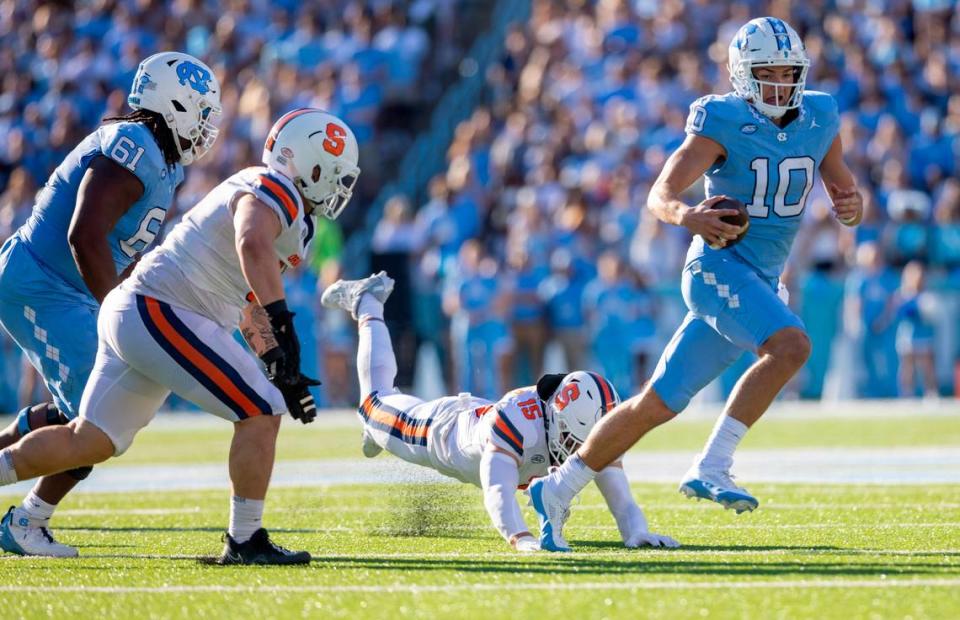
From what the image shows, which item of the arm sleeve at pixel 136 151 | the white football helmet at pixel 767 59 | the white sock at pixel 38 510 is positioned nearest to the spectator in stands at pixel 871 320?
the white football helmet at pixel 767 59

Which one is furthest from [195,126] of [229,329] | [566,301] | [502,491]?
[566,301]

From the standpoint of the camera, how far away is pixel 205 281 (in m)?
5.12

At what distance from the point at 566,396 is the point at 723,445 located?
0.63 metres

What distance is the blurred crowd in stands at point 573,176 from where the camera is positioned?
590 inches

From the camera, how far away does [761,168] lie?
5695 mm

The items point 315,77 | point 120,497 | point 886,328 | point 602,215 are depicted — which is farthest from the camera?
point 315,77

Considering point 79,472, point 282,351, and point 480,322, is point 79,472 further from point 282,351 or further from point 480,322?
point 480,322

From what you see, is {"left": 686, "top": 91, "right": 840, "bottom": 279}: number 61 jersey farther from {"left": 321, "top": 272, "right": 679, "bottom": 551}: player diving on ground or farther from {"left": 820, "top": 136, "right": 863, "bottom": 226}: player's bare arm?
{"left": 321, "top": 272, "right": 679, "bottom": 551}: player diving on ground

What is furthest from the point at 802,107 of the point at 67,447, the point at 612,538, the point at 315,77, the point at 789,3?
the point at 315,77

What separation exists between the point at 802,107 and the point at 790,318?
0.92 metres

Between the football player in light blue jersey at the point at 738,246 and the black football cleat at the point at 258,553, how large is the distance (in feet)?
3.01

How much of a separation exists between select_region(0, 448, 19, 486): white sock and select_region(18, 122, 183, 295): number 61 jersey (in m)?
0.91

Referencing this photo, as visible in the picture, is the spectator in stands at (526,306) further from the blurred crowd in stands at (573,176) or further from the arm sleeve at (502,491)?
the arm sleeve at (502,491)

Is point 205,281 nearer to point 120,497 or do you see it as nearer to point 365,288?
point 365,288
